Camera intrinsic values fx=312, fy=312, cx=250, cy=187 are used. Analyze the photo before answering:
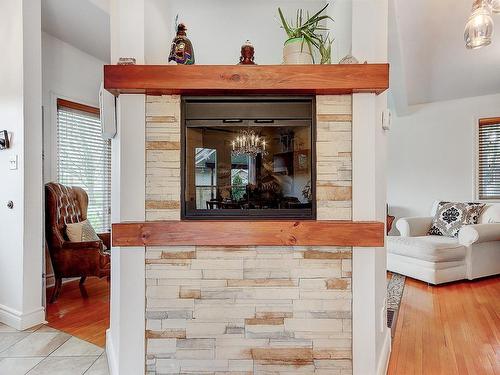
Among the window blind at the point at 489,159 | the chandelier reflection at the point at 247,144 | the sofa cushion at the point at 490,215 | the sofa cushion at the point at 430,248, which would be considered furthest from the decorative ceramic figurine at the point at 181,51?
the window blind at the point at 489,159

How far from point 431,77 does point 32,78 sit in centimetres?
421

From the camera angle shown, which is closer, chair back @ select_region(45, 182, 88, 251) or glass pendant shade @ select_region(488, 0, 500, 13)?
glass pendant shade @ select_region(488, 0, 500, 13)

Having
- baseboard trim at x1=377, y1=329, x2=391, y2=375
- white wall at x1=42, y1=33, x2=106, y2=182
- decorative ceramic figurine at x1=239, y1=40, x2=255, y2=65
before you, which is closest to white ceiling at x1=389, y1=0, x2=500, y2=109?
decorative ceramic figurine at x1=239, y1=40, x2=255, y2=65

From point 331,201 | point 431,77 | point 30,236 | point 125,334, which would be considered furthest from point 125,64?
point 431,77

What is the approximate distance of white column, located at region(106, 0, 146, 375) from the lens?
1.57 metres

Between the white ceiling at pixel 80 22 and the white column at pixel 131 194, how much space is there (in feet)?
4.21

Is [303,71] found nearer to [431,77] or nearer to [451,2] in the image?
[451,2]

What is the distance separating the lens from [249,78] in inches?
60.5

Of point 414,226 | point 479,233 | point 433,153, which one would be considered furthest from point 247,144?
point 433,153

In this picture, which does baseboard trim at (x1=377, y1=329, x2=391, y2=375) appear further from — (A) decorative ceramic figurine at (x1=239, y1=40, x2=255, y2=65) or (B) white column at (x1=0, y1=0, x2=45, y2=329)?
(B) white column at (x1=0, y1=0, x2=45, y2=329)

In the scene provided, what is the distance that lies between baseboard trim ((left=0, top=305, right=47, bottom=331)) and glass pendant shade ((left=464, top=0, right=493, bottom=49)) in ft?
11.9

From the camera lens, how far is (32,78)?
2.29 metres

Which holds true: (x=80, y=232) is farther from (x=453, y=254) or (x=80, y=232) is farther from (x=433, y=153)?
(x=433, y=153)

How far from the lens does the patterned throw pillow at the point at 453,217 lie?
371 centimetres
